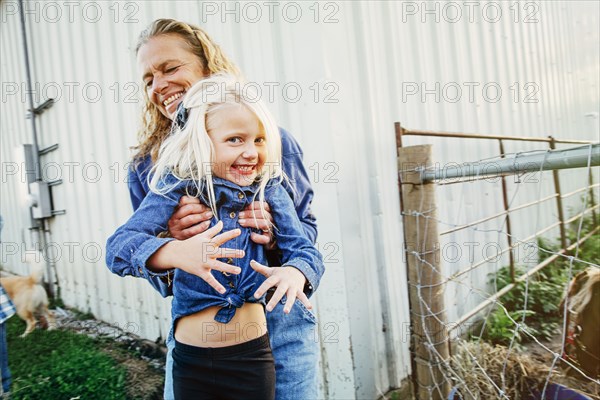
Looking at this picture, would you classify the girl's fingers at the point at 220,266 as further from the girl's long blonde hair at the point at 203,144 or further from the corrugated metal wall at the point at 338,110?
the corrugated metal wall at the point at 338,110

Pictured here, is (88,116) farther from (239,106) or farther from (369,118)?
(239,106)

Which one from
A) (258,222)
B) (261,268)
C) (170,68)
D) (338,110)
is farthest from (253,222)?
(338,110)

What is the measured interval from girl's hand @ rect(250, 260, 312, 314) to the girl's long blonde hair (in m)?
0.23

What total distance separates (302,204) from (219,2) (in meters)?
1.74

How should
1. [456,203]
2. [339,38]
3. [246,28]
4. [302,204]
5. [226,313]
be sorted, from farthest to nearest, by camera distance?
[456,203] → [246,28] → [339,38] → [302,204] → [226,313]

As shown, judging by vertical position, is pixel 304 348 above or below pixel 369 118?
below

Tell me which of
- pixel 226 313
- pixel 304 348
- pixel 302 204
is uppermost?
pixel 302 204

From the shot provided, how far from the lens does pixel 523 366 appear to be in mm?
1907

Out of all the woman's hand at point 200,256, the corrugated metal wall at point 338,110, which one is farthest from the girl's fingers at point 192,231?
the corrugated metal wall at point 338,110

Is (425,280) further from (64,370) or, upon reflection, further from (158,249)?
(64,370)

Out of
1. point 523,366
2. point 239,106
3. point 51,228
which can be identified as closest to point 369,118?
point 239,106

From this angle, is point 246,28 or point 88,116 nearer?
point 246,28

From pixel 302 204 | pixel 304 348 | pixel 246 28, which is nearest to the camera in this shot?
pixel 304 348

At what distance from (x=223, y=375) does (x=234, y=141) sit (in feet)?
2.27
